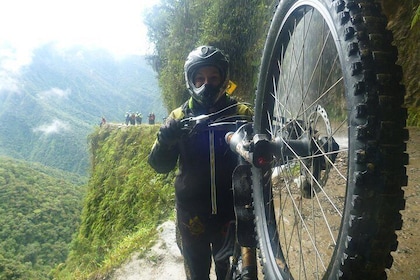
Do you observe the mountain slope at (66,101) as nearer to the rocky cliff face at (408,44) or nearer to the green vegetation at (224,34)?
the green vegetation at (224,34)

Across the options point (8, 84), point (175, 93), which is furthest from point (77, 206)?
point (8, 84)

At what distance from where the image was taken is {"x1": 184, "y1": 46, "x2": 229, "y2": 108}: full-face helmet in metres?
2.34

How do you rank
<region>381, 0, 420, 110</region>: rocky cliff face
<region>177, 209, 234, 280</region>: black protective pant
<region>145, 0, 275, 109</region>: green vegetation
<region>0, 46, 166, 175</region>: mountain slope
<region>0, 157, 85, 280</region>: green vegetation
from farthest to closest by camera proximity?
1. <region>0, 46, 166, 175</region>: mountain slope
2. <region>0, 157, 85, 280</region>: green vegetation
3. <region>145, 0, 275, 109</region>: green vegetation
4. <region>381, 0, 420, 110</region>: rocky cliff face
5. <region>177, 209, 234, 280</region>: black protective pant

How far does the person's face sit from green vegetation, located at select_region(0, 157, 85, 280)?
1265 inches

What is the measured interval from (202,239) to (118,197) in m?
12.8

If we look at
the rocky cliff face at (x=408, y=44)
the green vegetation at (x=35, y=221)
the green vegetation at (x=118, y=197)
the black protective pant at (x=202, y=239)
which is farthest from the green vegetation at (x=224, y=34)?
the green vegetation at (x=35, y=221)

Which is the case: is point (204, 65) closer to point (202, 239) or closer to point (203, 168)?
point (203, 168)

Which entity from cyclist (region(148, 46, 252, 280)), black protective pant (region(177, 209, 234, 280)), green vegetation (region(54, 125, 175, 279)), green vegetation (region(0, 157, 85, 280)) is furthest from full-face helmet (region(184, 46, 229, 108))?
green vegetation (region(0, 157, 85, 280))

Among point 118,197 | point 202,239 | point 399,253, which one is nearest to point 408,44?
point 399,253

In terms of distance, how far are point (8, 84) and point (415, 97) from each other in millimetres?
173452

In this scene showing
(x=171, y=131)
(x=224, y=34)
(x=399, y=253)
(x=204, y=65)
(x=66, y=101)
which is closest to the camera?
(x=171, y=131)

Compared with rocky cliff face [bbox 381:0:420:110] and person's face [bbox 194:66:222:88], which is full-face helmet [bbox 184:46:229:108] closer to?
person's face [bbox 194:66:222:88]

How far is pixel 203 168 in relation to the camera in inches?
97.7

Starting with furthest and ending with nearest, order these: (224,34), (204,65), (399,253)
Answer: (224,34) → (399,253) → (204,65)
